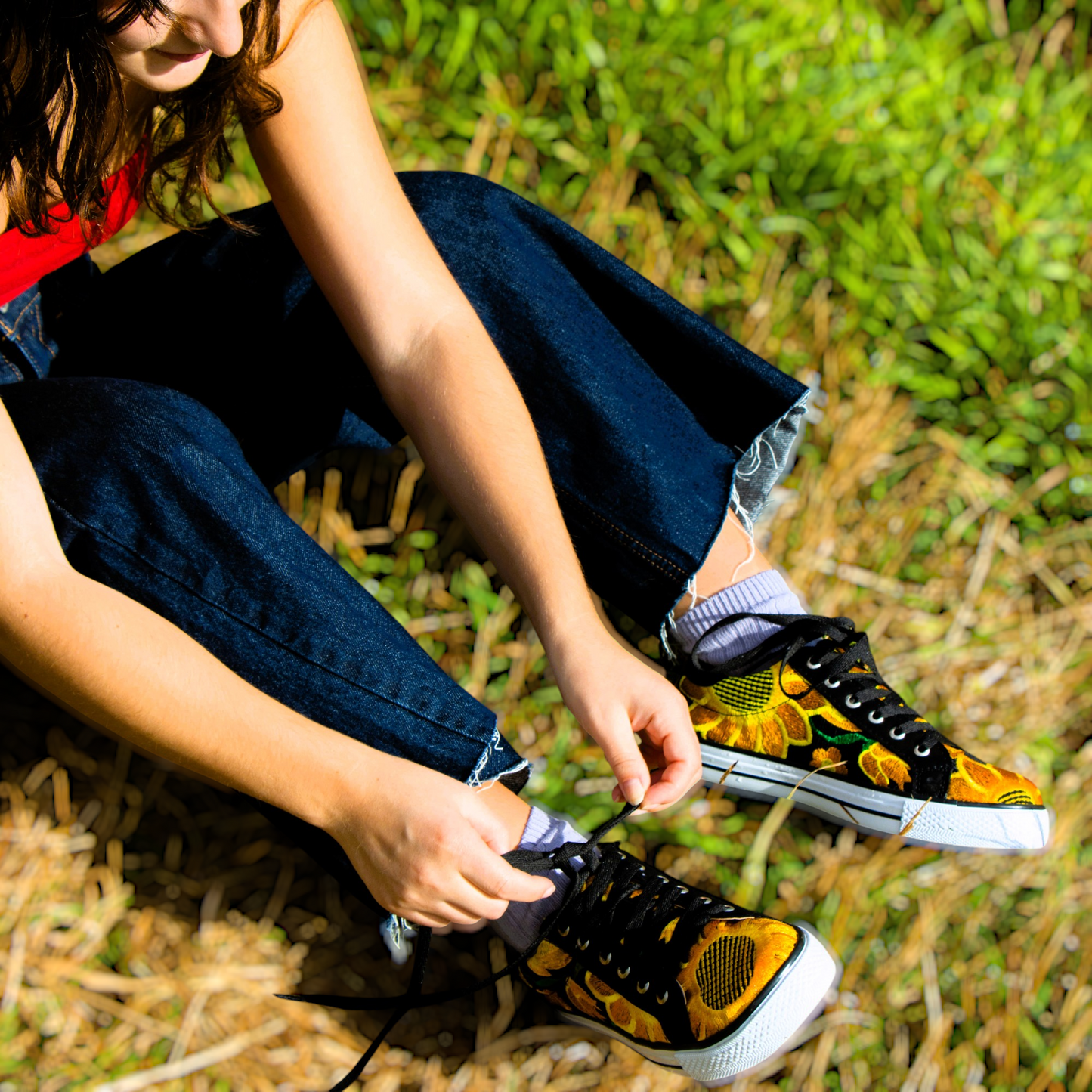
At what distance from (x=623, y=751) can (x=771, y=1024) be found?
419mm

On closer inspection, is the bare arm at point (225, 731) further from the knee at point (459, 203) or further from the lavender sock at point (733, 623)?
the knee at point (459, 203)

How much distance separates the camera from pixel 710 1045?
48.3 inches

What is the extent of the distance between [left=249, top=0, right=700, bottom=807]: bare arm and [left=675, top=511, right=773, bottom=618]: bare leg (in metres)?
0.26

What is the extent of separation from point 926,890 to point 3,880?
57.8 inches

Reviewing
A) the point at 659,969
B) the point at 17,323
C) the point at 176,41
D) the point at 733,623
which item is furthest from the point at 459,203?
the point at 659,969

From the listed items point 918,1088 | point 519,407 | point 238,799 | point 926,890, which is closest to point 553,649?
point 519,407

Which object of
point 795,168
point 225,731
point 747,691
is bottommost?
point 747,691

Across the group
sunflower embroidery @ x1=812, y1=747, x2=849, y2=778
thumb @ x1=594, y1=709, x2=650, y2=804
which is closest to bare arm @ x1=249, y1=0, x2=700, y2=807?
thumb @ x1=594, y1=709, x2=650, y2=804

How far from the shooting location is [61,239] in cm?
120

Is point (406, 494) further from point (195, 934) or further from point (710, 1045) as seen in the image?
point (710, 1045)

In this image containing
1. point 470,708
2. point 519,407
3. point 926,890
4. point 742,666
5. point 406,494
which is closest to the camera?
point 470,708

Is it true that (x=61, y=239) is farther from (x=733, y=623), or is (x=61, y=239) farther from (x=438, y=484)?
(x=733, y=623)

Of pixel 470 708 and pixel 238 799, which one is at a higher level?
pixel 470 708

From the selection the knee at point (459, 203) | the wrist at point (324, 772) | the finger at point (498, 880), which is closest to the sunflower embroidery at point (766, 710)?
the finger at point (498, 880)
